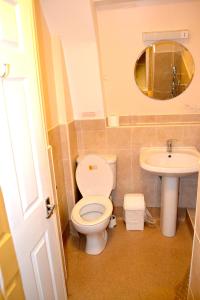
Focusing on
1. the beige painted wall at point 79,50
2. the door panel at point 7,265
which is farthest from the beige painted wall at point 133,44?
the door panel at point 7,265

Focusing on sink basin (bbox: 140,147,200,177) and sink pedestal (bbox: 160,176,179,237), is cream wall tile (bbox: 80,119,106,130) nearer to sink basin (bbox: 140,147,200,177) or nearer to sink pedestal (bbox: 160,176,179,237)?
sink basin (bbox: 140,147,200,177)

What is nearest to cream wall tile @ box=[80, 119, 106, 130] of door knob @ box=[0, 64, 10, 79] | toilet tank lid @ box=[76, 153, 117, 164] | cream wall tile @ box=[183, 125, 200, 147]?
toilet tank lid @ box=[76, 153, 117, 164]

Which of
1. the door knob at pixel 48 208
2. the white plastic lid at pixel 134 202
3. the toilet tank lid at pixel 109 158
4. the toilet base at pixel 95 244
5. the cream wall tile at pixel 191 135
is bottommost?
the toilet base at pixel 95 244

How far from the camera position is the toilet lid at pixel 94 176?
2217 millimetres

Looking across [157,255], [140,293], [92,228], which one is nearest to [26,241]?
[92,228]

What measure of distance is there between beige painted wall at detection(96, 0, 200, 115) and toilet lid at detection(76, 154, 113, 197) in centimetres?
57

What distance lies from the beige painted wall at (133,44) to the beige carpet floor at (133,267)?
4.40ft

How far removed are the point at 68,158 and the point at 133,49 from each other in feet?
4.12

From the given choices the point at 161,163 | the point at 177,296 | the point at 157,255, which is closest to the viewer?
the point at 177,296

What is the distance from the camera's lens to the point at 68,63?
210 cm

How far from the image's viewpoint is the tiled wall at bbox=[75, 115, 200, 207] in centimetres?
226

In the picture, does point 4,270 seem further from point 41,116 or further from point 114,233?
point 114,233

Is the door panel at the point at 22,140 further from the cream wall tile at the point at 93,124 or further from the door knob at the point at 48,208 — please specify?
the cream wall tile at the point at 93,124

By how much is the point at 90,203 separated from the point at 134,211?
48 centimetres
